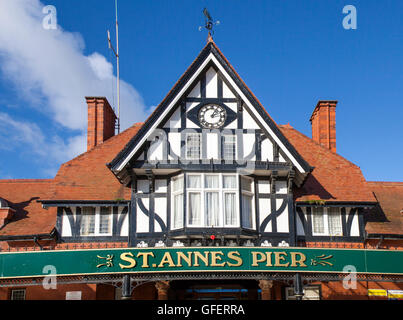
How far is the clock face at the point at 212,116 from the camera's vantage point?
22750 mm

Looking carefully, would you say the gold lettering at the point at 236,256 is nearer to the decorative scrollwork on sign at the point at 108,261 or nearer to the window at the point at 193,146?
the decorative scrollwork on sign at the point at 108,261

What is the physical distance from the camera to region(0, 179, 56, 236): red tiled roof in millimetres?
22828

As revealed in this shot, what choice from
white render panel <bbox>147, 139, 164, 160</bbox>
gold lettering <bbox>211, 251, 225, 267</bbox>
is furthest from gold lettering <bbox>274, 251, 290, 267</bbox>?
white render panel <bbox>147, 139, 164, 160</bbox>

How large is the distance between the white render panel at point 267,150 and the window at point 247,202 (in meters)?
1.16

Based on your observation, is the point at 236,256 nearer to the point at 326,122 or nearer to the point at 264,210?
the point at 264,210

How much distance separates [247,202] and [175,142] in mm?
3900


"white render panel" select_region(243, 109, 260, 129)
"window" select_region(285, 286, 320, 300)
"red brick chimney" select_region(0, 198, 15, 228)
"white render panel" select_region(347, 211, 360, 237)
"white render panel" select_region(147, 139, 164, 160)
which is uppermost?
"white render panel" select_region(243, 109, 260, 129)

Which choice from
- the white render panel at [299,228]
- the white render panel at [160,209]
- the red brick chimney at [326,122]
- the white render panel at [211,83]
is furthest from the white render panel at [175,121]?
the red brick chimney at [326,122]

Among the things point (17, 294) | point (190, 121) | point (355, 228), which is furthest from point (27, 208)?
point (355, 228)

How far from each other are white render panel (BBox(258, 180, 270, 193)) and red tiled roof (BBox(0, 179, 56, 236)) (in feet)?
29.2

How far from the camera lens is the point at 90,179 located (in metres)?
23.7

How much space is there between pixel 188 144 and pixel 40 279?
789cm

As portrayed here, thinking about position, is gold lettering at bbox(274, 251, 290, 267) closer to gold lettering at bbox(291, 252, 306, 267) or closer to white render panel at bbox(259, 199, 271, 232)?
gold lettering at bbox(291, 252, 306, 267)
